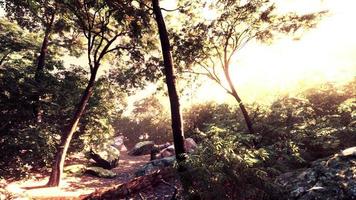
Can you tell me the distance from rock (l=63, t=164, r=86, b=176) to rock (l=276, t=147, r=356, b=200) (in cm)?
1583

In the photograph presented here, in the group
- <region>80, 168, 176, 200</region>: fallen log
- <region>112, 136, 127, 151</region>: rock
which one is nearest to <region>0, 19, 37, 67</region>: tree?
<region>80, 168, 176, 200</region>: fallen log

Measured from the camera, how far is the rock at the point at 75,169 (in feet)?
66.2

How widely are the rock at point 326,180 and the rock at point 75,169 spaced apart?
15.8 m

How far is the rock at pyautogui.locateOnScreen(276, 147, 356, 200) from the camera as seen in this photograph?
683 centimetres

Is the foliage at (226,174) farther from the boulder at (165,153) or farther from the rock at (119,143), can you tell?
the rock at (119,143)

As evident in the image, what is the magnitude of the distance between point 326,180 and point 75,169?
17768 mm

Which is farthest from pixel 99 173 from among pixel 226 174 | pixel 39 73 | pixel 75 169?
pixel 226 174

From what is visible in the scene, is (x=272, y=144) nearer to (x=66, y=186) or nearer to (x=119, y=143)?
(x=66, y=186)

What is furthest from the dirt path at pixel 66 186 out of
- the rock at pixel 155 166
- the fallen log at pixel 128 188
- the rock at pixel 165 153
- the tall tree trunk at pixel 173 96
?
the tall tree trunk at pixel 173 96

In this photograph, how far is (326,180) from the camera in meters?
7.33

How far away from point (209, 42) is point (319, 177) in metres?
10.5

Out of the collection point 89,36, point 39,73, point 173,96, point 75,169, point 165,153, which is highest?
point 89,36

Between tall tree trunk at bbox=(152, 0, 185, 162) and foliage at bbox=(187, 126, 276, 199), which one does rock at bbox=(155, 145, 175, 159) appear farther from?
foliage at bbox=(187, 126, 276, 199)

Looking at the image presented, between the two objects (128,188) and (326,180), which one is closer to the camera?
(326,180)
